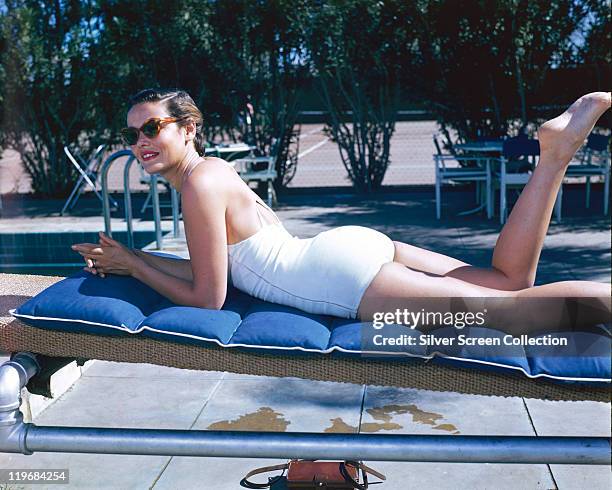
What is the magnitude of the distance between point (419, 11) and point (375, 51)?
79cm

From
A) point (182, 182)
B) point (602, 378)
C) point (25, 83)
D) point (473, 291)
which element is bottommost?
Answer: point (602, 378)

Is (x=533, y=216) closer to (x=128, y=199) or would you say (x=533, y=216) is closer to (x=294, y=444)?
(x=294, y=444)

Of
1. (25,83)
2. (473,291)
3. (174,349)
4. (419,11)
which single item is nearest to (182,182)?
(174,349)

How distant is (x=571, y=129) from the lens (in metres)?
2.52

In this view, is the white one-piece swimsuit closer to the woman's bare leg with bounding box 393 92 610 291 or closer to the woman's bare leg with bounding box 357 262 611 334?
the woman's bare leg with bounding box 357 262 611 334

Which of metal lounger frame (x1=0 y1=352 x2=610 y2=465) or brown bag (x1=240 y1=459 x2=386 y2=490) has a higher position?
metal lounger frame (x1=0 y1=352 x2=610 y2=465)

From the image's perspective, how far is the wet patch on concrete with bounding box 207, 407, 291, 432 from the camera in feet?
12.7

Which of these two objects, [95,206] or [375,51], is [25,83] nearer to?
[95,206]

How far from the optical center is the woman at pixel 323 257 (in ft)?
8.38

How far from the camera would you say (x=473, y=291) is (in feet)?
8.66

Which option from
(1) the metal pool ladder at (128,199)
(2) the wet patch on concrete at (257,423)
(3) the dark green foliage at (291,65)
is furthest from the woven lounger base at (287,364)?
(3) the dark green foliage at (291,65)

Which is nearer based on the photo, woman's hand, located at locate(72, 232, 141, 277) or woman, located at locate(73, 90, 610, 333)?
woman, located at locate(73, 90, 610, 333)

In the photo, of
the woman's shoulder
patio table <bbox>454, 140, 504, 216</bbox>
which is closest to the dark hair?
the woman's shoulder

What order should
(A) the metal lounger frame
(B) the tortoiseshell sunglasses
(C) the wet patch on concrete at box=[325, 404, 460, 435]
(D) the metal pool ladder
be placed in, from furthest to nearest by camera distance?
(D) the metal pool ladder → (C) the wet patch on concrete at box=[325, 404, 460, 435] → (B) the tortoiseshell sunglasses → (A) the metal lounger frame
